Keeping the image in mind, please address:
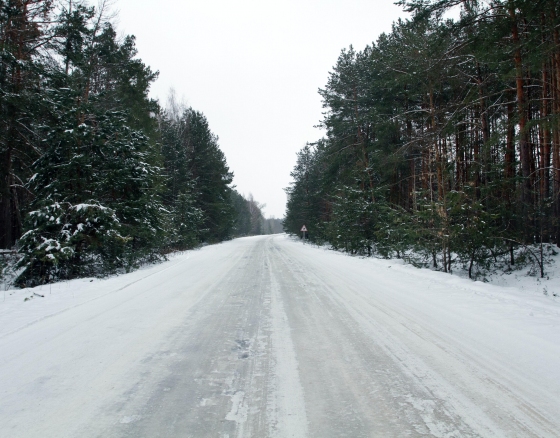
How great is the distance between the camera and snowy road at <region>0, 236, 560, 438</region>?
2336 millimetres

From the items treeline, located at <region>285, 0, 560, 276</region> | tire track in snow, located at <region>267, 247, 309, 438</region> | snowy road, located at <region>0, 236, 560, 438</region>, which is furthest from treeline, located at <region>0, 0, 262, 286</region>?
treeline, located at <region>285, 0, 560, 276</region>

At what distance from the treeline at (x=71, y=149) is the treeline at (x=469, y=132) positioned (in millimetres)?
10176

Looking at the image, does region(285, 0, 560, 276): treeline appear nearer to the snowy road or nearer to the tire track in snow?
the snowy road

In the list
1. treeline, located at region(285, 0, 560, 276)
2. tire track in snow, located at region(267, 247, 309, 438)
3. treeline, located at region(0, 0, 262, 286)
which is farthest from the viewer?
treeline, located at region(0, 0, 262, 286)

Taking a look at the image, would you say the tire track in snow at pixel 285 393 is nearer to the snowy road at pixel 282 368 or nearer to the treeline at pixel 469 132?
the snowy road at pixel 282 368

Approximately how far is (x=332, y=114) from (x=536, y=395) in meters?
23.3

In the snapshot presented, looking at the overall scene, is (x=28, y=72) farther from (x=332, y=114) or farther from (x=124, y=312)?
(x=332, y=114)

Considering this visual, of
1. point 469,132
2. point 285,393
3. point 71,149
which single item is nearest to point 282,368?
point 285,393

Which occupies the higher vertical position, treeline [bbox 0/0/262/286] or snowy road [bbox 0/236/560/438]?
treeline [bbox 0/0/262/286]

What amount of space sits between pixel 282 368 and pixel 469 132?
14.8m

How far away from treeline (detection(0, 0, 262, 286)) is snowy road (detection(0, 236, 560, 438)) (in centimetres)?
467

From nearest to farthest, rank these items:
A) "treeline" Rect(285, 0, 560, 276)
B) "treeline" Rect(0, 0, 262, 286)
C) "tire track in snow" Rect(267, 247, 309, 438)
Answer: "tire track in snow" Rect(267, 247, 309, 438) → "treeline" Rect(285, 0, 560, 276) → "treeline" Rect(0, 0, 262, 286)

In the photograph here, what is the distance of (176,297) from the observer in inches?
265

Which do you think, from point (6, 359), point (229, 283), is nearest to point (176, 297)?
point (229, 283)
